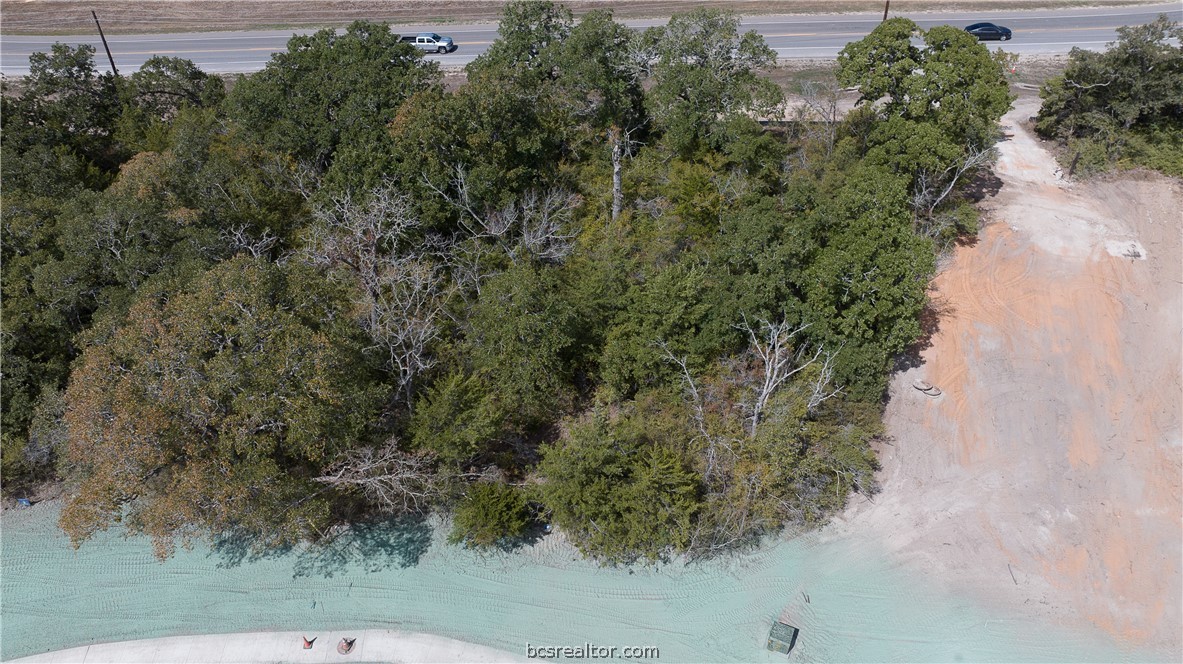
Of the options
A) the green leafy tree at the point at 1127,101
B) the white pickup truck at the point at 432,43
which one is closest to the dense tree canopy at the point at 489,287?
the green leafy tree at the point at 1127,101

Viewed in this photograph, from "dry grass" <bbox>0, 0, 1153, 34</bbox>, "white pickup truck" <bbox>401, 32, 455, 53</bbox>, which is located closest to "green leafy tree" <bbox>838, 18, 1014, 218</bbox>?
"dry grass" <bbox>0, 0, 1153, 34</bbox>

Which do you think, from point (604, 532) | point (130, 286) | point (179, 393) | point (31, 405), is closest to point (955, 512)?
point (604, 532)

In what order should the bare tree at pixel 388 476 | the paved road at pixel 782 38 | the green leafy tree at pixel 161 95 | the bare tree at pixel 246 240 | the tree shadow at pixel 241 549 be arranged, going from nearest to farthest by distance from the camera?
the bare tree at pixel 388 476 → the tree shadow at pixel 241 549 → the bare tree at pixel 246 240 → the green leafy tree at pixel 161 95 → the paved road at pixel 782 38

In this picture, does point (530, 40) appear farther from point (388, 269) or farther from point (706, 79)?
point (388, 269)

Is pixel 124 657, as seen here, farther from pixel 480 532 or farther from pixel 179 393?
pixel 480 532

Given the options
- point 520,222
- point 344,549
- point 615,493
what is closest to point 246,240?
point 520,222

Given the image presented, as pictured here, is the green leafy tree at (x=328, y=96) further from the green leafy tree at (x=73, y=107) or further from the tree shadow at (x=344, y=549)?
the tree shadow at (x=344, y=549)
